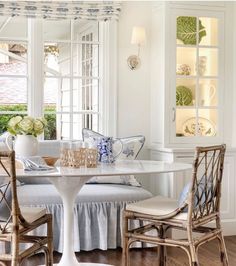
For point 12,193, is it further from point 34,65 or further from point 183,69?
point 183,69

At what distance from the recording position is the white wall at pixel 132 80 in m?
4.84

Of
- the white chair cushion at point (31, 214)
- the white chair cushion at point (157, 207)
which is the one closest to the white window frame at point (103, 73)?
the white chair cushion at point (157, 207)

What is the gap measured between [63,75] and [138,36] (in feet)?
2.64

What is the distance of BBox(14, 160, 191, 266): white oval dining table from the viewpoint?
266cm

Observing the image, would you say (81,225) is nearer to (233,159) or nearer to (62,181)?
(62,181)

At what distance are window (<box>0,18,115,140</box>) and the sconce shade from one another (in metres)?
0.24

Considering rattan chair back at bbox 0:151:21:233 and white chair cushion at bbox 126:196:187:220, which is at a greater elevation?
rattan chair back at bbox 0:151:21:233

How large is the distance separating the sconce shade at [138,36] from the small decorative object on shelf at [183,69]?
0.40m

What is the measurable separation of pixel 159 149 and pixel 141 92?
0.62 m

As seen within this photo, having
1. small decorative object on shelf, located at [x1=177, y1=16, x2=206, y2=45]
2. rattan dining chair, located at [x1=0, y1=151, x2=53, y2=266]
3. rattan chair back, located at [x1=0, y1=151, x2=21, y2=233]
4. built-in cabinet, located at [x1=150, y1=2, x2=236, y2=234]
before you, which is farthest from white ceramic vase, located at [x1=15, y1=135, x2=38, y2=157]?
small decorative object on shelf, located at [x1=177, y1=16, x2=206, y2=45]

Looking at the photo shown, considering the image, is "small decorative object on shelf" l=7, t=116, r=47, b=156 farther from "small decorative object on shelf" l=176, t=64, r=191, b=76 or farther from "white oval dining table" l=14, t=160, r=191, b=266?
"small decorative object on shelf" l=176, t=64, r=191, b=76

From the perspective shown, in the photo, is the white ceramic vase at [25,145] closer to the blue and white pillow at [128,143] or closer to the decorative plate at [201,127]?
the blue and white pillow at [128,143]

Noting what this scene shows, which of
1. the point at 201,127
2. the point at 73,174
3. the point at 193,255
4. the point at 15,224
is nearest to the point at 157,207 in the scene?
the point at 193,255

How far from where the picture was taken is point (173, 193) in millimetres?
4469
